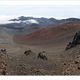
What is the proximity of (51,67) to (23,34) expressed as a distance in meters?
23.7

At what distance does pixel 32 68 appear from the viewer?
1712cm

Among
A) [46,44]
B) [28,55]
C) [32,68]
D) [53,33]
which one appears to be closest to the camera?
[32,68]

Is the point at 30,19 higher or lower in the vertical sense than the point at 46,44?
higher

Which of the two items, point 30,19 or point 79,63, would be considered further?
point 30,19

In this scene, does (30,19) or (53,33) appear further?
(30,19)

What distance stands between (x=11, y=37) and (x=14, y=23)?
6126mm

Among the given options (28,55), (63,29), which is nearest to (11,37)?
(63,29)

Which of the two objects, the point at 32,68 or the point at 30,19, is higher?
the point at 30,19

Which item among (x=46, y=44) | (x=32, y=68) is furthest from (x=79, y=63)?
(x=46, y=44)
